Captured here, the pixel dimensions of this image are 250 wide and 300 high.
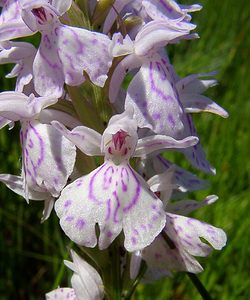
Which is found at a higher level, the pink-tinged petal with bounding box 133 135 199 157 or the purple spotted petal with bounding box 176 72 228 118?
the pink-tinged petal with bounding box 133 135 199 157

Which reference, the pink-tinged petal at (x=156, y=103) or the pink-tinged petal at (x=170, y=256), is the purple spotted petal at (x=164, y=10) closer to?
the pink-tinged petal at (x=156, y=103)

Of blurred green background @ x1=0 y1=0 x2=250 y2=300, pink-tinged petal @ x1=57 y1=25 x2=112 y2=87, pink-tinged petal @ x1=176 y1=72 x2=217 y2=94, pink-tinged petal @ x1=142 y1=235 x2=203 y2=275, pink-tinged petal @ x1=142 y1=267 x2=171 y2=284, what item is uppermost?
pink-tinged petal @ x1=57 y1=25 x2=112 y2=87

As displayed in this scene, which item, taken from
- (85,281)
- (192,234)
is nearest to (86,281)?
(85,281)

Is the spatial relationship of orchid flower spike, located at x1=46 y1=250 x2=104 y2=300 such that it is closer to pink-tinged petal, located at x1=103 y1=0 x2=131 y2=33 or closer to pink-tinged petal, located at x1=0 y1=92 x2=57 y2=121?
pink-tinged petal, located at x1=0 y1=92 x2=57 y2=121

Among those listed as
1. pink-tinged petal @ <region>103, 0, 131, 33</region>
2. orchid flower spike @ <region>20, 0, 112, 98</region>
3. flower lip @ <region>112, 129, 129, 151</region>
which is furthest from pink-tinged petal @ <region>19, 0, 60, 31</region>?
flower lip @ <region>112, 129, 129, 151</region>

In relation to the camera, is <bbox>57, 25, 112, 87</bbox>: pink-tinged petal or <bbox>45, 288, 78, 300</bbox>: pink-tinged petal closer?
<bbox>57, 25, 112, 87</bbox>: pink-tinged petal

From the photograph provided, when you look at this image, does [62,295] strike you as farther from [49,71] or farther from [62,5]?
[62,5]

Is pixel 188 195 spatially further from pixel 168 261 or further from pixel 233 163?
pixel 168 261
